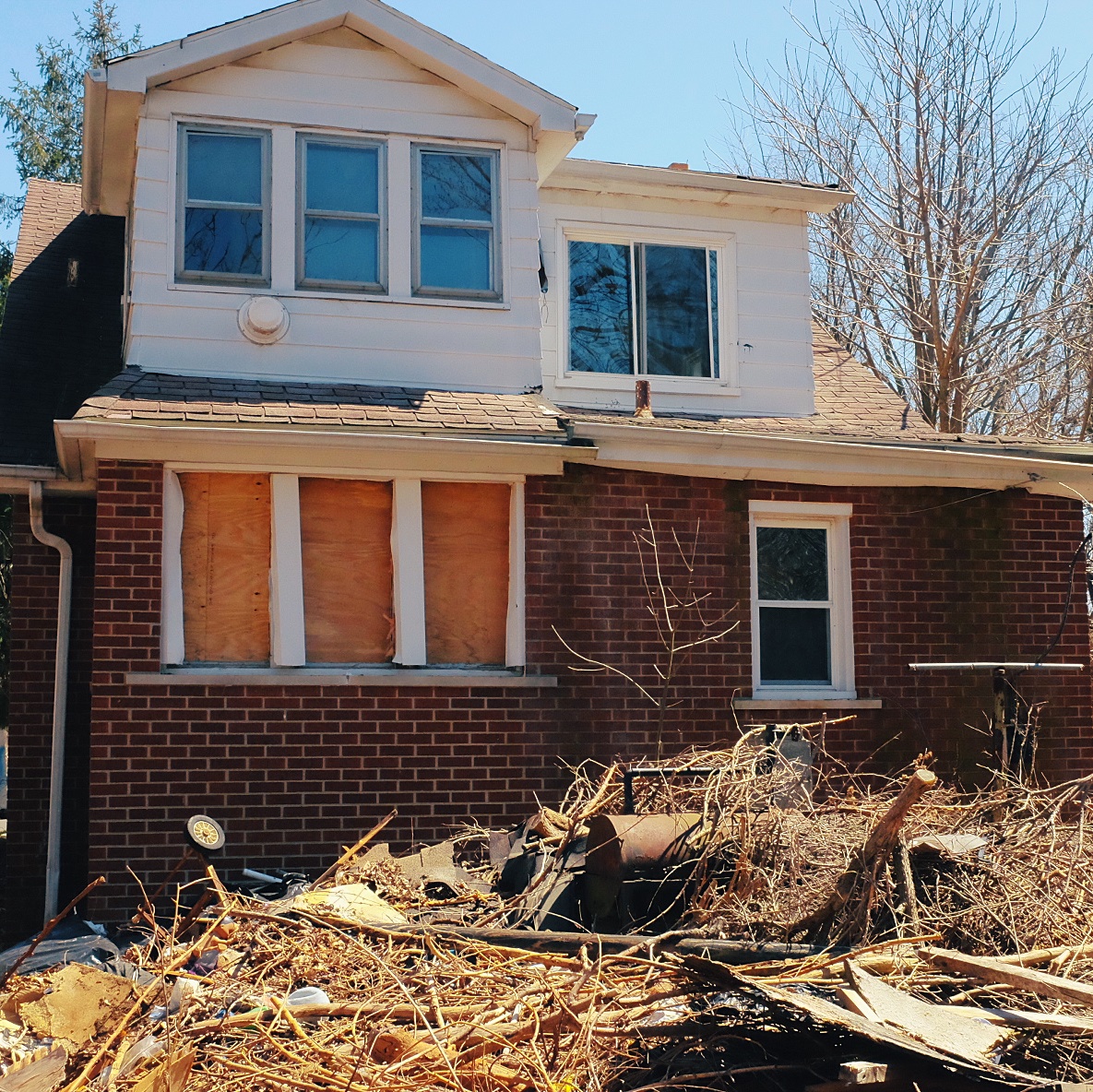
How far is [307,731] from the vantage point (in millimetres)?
8773

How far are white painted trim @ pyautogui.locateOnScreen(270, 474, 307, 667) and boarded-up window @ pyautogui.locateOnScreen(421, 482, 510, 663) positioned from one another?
35.3 inches

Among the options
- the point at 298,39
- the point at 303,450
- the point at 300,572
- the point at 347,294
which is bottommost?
the point at 300,572

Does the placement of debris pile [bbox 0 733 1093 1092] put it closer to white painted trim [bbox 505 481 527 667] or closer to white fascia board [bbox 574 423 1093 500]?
white painted trim [bbox 505 481 527 667]

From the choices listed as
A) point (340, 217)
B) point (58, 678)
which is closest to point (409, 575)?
point (58, 678)

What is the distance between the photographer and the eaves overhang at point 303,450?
838cm

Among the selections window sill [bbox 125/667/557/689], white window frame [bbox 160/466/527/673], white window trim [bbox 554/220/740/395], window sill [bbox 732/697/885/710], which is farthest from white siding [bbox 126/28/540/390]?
window sill [bbox 732/697/885/710]

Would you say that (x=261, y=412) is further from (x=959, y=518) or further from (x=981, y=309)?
(x=981, y=309)

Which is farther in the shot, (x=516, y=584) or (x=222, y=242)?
(x=222, y=242)

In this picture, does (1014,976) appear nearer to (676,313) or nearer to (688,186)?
(676,313)

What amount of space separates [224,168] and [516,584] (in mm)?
3885

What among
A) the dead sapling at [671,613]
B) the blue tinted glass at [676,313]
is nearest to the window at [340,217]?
the blue tinted glass at [676,313]

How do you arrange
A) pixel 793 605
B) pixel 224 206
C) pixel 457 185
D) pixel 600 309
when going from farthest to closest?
pixel 600 309 < pixel 457 185 < pixel 793 605 < pixel 224 206

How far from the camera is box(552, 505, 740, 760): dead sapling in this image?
941 cm

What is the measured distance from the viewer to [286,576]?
28.9 feet
